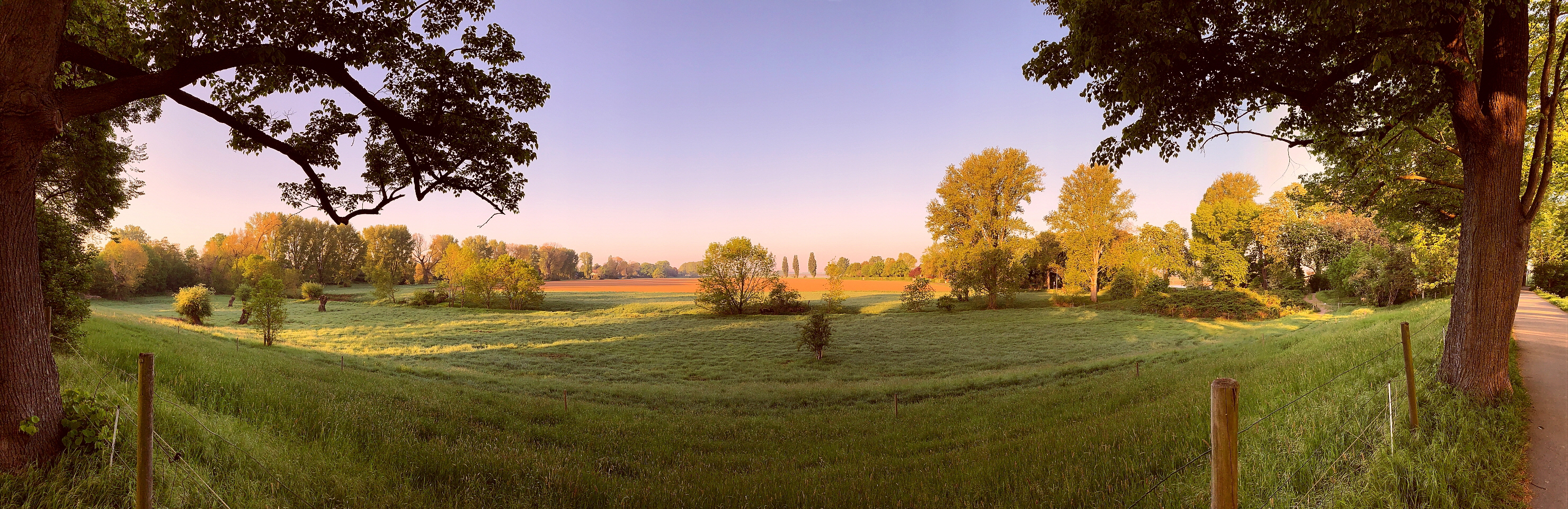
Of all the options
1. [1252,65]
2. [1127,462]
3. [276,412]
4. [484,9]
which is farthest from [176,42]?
[1252,65]

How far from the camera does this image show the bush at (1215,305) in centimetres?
3369

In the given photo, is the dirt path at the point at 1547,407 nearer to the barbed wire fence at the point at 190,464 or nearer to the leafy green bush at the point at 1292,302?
the barbed wire fence at the point at 190,464

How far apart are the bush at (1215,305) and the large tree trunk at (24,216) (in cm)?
4612

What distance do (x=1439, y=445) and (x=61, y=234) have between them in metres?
21.0

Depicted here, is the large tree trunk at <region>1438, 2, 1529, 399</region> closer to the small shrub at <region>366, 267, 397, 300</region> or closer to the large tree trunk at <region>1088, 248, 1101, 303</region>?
the large tree trunk at <region>1088, 248, 1101, 303</region>

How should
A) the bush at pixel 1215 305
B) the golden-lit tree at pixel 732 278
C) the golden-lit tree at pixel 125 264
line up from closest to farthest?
the bush at pixel 1215 305
the golden-lit tree at pixel 732 278
the golden-lit tree at pixel 125 264

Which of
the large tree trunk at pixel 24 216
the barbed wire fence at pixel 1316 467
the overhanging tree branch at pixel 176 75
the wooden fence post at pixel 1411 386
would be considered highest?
the overhanging tree branch at pixel 176 75

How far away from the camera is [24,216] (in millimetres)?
4562

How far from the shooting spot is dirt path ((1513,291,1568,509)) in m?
4.50

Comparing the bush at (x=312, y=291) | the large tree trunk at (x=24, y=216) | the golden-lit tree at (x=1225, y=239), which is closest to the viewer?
the large tree trunk at (x=24, y=216)

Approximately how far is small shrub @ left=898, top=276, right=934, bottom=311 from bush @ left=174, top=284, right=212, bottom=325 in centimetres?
5378

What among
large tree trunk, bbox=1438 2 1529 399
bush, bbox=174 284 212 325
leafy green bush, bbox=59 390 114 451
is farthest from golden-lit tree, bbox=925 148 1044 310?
bush, bbox=174 284 212 325

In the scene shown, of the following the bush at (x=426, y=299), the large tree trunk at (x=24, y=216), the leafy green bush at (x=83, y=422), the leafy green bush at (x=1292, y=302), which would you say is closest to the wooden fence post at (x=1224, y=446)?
the leafy green bush at (x=83, y=422)

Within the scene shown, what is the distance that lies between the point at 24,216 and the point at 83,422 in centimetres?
196
